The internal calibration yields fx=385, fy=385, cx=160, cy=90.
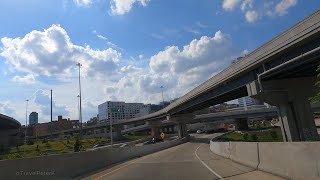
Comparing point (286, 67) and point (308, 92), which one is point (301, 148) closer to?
point (286, 67)

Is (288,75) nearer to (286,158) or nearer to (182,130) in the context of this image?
(286,158)

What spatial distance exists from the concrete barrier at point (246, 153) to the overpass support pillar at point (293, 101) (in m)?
11.2

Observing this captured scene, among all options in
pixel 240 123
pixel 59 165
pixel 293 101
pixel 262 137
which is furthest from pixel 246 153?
pixel 240 123

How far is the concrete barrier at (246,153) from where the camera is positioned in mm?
17652

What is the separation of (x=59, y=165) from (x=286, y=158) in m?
10.5

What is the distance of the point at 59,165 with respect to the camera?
18.2 m

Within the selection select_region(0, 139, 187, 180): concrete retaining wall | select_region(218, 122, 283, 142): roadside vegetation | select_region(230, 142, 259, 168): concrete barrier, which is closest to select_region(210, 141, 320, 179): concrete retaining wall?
select_region(230, 142, 259, 168): concrete barrier

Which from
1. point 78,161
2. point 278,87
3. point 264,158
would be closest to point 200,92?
point 278,87

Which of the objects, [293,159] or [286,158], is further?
[286,158]

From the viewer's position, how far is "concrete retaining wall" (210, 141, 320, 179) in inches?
438

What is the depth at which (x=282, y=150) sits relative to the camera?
531 inches

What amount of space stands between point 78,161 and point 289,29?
16.6m

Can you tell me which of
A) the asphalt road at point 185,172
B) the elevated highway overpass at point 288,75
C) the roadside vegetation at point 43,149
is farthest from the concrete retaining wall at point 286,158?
the roadside vegetation at point 43,149

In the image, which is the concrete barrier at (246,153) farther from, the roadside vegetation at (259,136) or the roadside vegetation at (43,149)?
the roadside vegetation at (259,136)
